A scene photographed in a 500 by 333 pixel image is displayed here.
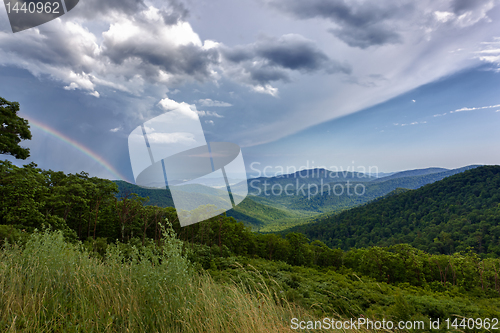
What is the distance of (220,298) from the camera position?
372 centimetres

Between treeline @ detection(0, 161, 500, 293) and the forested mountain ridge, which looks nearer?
treeline @ detection(0, 161, 500, 293)

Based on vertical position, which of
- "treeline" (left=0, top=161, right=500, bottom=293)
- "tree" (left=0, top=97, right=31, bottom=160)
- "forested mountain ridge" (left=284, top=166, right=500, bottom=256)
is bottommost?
"forested mountain ridge" (left=284, top=166, right=500, bottom=256)

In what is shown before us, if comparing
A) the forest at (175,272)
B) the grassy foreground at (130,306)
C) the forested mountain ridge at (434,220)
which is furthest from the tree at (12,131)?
the forested mountain ridge at (434,220)

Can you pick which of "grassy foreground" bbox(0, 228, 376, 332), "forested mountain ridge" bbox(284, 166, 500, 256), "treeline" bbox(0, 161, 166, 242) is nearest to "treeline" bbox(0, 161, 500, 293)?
"treeline" bbox(0, 161, 166, 242)

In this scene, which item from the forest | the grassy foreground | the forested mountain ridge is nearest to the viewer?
the grassy foreground

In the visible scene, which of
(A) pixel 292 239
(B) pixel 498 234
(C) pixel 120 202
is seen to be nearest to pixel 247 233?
(A) pixel 292 239

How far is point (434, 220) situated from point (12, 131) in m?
180

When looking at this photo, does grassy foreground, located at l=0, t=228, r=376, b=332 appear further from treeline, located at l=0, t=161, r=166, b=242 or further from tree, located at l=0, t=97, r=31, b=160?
tree, located at l=0, t=97, r=31, b=160

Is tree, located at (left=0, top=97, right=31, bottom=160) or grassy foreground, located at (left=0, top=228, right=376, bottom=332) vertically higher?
tree, located at (left=0, top=97, right=31, bottom=160)

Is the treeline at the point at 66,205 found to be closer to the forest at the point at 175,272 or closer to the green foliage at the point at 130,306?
the forest at the point at 175,272

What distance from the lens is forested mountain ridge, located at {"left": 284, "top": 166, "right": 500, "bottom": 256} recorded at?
101938mm

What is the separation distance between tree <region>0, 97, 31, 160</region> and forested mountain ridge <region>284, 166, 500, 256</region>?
410ft

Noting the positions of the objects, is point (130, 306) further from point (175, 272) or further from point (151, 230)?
point (151, 230)

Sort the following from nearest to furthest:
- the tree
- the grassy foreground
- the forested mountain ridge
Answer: the grassy foreground, the tree, the forested mountain ridge
